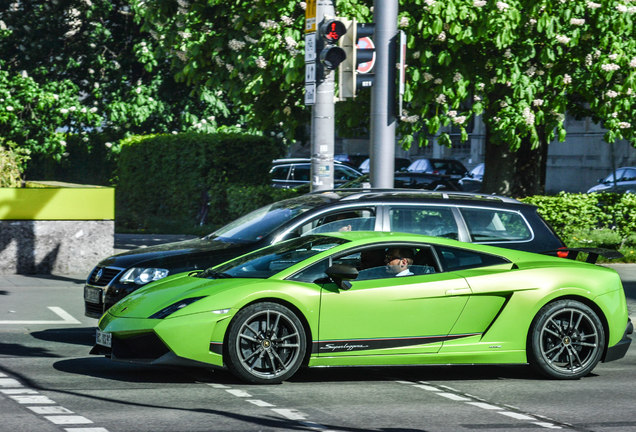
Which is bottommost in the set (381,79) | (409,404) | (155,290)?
(409,404)

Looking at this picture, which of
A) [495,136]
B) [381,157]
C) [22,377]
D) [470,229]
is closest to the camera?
[22,377]

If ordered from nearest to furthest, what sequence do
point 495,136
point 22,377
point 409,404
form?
point 409,404
point 22,377
point 495,136

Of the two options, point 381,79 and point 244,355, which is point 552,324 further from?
point 381,79

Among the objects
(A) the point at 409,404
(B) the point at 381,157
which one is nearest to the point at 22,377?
(A) the point at 409,404

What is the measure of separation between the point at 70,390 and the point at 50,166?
24.5 meters

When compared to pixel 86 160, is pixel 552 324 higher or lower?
lower

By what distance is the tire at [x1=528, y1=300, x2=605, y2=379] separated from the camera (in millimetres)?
8633

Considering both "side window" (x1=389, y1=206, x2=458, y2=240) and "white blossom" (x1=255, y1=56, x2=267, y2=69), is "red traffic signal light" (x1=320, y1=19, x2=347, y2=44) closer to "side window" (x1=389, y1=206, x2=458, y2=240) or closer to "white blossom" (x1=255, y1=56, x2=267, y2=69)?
"side window" (x1=389, y1=206, x2=458, y2=240)

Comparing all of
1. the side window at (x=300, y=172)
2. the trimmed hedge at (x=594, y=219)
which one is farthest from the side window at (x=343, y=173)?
the trimmed hedge at (x=594, y=219)

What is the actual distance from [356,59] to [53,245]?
17.9 ft

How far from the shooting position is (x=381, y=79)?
13.0 metres

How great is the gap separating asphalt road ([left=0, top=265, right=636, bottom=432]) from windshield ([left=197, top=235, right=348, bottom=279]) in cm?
83

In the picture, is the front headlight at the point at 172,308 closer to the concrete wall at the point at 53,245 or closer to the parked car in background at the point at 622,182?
the concrete wall at the point at 53,245

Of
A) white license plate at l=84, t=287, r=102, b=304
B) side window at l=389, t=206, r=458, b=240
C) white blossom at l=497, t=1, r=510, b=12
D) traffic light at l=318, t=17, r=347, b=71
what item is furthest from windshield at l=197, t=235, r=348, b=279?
white blossom at l=497, t=1, r=510, b=12
